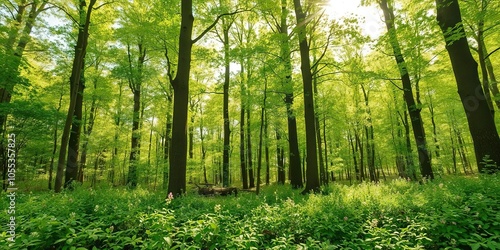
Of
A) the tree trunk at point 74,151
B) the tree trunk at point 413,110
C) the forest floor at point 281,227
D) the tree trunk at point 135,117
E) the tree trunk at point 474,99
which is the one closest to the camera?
the forest floor at point 281,227

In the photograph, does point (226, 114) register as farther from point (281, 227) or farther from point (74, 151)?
point (281, 227)

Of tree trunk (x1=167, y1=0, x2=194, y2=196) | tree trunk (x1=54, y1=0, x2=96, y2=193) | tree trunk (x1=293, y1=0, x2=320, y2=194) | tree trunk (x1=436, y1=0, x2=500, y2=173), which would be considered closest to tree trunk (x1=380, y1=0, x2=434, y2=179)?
tree trunk (x1=436, y1=0, x2=500, y2=173)

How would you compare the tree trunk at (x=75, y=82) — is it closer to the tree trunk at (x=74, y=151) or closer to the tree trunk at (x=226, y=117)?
the tree trunk at (x=74, y=151)

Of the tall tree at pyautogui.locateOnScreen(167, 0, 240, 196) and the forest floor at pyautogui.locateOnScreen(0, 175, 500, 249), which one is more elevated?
the tall tree at pyautogui.locateOnScreen(167, 0, 240, 196)

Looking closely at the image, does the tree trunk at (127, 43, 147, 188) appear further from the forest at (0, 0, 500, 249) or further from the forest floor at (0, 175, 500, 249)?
the forest floor at (0, 175, 500, 249)

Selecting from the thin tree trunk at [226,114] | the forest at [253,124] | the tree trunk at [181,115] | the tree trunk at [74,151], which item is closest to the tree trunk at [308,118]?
the forest at [253,124]

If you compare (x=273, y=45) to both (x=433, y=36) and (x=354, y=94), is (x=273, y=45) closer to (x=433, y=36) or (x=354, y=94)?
(x=433, y=36)

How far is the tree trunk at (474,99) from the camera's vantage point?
6.67m

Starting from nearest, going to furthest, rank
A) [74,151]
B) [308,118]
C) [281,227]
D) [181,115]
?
[281,227] < [181,115] < [308,118] < [74,151]

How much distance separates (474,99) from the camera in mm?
6918

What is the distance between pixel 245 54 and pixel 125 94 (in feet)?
67.3

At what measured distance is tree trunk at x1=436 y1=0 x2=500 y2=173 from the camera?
6.67 meters

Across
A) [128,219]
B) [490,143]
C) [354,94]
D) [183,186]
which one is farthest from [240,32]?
[128,219]

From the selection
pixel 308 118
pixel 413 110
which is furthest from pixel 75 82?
pixel 413 110
